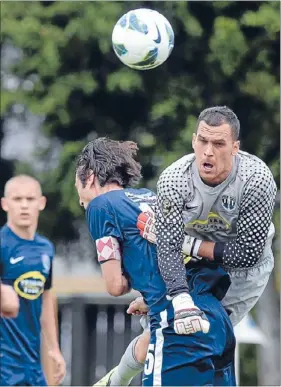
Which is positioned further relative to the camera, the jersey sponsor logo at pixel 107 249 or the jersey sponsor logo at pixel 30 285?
the jersey sponsor logo at pixel 30 285

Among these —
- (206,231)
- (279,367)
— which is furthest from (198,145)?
(279,367)

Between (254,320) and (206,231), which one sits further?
(254,320)

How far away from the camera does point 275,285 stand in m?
17.2

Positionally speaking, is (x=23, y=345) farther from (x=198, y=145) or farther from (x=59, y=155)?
(x=59, y=155)

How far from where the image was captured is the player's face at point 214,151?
7426 mm

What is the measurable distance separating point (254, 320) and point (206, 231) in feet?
32.8

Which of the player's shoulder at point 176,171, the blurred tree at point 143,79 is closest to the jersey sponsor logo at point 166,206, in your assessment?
the player's shoulder at point 176,171

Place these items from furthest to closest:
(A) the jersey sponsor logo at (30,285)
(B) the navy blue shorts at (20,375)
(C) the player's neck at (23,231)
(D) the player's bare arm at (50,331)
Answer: (C) the player's neck at (23,231) < (D) the player's bare arm at (50,331) < (A) the jersey sponsor logo at (30,285) < (B) the navy blue shorts at (20,375)

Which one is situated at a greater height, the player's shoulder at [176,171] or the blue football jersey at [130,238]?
the player's shoulder at [176,171]

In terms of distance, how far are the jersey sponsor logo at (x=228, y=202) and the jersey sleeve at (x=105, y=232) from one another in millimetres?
639

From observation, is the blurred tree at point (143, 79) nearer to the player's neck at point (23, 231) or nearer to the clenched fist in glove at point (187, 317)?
the player's neck at point (23, 231)

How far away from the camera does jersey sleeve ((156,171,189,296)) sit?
7363 millimetres

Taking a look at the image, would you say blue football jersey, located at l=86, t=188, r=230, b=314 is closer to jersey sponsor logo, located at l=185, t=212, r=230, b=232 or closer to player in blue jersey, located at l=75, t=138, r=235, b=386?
player in blue jersey, located at l=75, t=138, r=235, b=386

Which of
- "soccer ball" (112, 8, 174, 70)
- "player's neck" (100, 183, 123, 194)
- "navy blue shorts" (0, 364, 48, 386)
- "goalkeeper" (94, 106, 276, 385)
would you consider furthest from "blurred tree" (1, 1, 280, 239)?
"goalkeeper" (94, 106, 276, 385)
